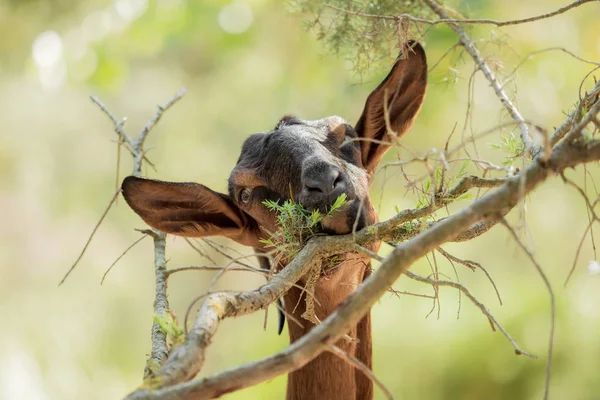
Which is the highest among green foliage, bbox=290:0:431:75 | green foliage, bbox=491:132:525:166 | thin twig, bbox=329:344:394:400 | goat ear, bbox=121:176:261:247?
green foliage, bbox=290:0:431:75

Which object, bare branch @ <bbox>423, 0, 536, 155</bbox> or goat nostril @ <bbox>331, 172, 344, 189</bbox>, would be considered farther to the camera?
goat nostril @ <bbox>331, 172, 344, 189</bbox>

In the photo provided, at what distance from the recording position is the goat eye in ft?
14.7

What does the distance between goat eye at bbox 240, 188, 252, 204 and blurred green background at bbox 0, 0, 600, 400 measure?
1457 mm

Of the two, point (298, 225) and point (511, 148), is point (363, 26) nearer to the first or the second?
point (511, 148)

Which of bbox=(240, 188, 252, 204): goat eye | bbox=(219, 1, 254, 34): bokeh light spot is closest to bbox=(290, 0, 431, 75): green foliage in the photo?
bbox=(240, 188, 252, 204): goat eye

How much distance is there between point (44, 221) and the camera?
15305mm

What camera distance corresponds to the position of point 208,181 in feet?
48.1

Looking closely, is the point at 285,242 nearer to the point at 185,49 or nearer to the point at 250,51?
the point at 250,51

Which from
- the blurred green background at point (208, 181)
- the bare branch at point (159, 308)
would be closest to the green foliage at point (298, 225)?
the bare branch at point (159, 308)

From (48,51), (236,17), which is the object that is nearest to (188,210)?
(48,51)

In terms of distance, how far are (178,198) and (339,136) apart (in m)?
1.15

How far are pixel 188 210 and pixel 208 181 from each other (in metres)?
10.1

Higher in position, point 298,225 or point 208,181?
point 208,181

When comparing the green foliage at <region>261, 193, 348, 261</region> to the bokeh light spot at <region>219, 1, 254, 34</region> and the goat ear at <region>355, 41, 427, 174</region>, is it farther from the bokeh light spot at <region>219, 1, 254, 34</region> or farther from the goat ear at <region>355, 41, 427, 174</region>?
the bokeh light spot at <region>219, 1, 254, 34</region>
